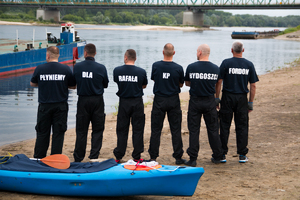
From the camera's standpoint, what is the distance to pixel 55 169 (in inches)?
201

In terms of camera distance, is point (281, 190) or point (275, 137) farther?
point (275, 137)

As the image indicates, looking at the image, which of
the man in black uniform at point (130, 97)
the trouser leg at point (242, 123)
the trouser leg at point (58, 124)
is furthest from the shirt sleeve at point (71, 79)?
the trouser leg at point (242, 123)

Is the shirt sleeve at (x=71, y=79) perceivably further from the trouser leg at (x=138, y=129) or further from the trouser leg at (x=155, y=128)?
the trouser leg at (x=155, y=128)

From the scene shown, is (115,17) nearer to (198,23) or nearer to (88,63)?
(198,23)

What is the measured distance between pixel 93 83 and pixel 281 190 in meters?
3.40

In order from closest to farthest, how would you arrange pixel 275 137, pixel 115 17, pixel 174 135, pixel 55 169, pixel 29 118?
pixel 55 169 → pixel 174 135 → pixel 275 137 → pixel 29 118 → pixel 115 17

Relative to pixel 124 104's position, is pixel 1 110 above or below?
below

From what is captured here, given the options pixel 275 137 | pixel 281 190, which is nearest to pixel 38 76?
pixel 281 190

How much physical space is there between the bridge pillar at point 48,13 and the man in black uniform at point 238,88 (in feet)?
404

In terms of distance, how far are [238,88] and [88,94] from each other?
8.64 feet

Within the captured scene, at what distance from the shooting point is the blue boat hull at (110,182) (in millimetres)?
4781

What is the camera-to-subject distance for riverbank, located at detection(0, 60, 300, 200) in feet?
16.8

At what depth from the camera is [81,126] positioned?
6.16 meters

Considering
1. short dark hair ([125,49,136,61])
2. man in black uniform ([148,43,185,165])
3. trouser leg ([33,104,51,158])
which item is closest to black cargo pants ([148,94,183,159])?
man in black uniform ([148,43,185,165])
